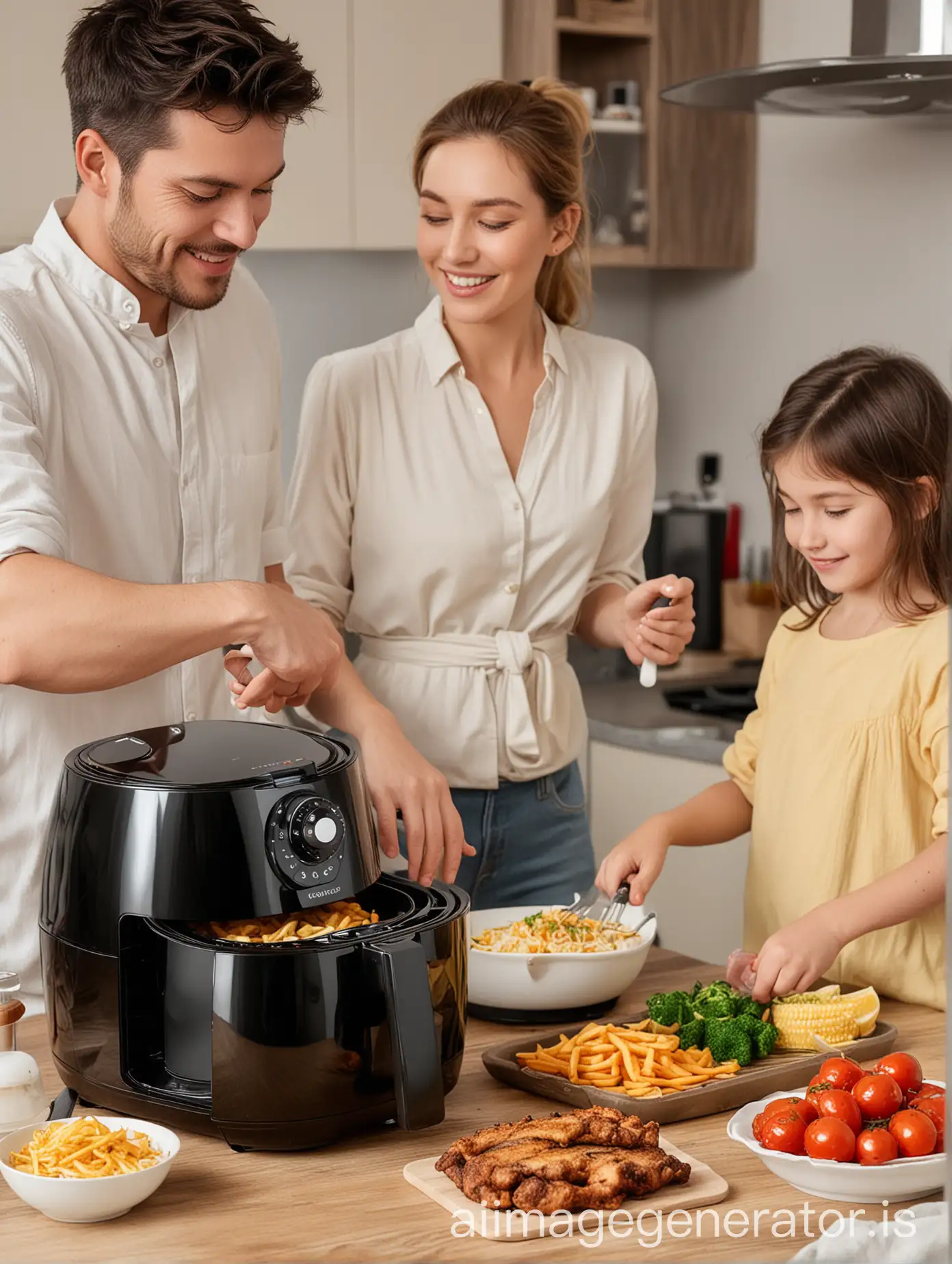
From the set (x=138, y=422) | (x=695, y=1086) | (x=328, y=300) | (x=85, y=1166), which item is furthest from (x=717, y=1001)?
(x=328, y=300)

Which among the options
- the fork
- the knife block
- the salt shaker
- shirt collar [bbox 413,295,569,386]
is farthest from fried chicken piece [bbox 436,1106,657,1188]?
the knife block

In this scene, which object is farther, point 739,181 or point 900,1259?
point 739,181

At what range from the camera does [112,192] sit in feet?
4.92

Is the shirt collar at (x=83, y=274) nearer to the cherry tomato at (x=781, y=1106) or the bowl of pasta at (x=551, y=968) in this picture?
the bowl of pasta at (x=551, y=968)

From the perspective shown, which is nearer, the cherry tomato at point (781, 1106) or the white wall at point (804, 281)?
the cherry tomato at point (781, 1106)

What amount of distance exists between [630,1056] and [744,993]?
19cm

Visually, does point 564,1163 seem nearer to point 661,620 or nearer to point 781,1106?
point 781,1106

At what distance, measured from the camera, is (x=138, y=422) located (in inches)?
62.7

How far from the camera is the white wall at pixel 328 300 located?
10.1ft

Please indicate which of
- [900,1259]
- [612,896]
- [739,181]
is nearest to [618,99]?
[739,181]

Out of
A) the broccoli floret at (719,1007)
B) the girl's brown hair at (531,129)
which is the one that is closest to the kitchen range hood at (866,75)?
the girl's brown hair at (531,129)

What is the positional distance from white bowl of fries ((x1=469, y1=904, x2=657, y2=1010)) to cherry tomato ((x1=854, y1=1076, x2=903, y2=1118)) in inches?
12.6

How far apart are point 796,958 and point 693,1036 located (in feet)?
0.49

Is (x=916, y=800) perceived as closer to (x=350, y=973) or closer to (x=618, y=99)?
A: (x=350, y=973)
